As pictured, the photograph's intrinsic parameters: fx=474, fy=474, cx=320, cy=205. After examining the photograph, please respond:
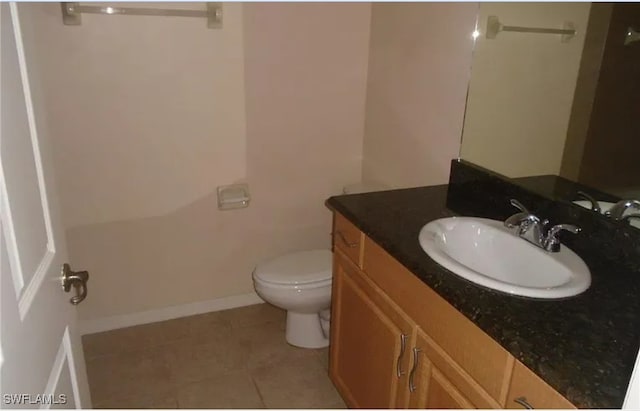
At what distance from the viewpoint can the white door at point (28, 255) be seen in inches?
29.2

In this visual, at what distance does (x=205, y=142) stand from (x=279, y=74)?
0.51m

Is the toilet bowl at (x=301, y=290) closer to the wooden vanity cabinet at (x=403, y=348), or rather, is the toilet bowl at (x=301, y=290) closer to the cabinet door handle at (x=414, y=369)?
the wooden vanity cabinet at (x=403, y=348)

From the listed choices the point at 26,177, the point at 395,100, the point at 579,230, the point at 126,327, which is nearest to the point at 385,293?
the point at 579,230


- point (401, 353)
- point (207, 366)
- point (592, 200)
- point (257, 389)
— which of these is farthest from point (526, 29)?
point (207, 366)

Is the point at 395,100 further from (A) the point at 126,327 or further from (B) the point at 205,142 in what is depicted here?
(A) the point at 126,327

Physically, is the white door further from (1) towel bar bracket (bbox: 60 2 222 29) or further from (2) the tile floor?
(1) towel bar bracket (bbox: 60 2 222 29)

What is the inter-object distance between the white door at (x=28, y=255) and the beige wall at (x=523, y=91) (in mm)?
1519

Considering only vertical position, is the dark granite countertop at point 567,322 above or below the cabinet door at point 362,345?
above

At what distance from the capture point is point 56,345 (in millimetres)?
1016

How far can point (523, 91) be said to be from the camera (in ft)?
5.78

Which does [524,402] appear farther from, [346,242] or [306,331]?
[306,331]

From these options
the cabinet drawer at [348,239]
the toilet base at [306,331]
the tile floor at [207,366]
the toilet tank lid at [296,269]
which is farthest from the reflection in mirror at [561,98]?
the tile floor at [207,366]

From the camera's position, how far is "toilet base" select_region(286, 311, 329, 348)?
2.37 metres

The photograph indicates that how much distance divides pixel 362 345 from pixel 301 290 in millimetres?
534
